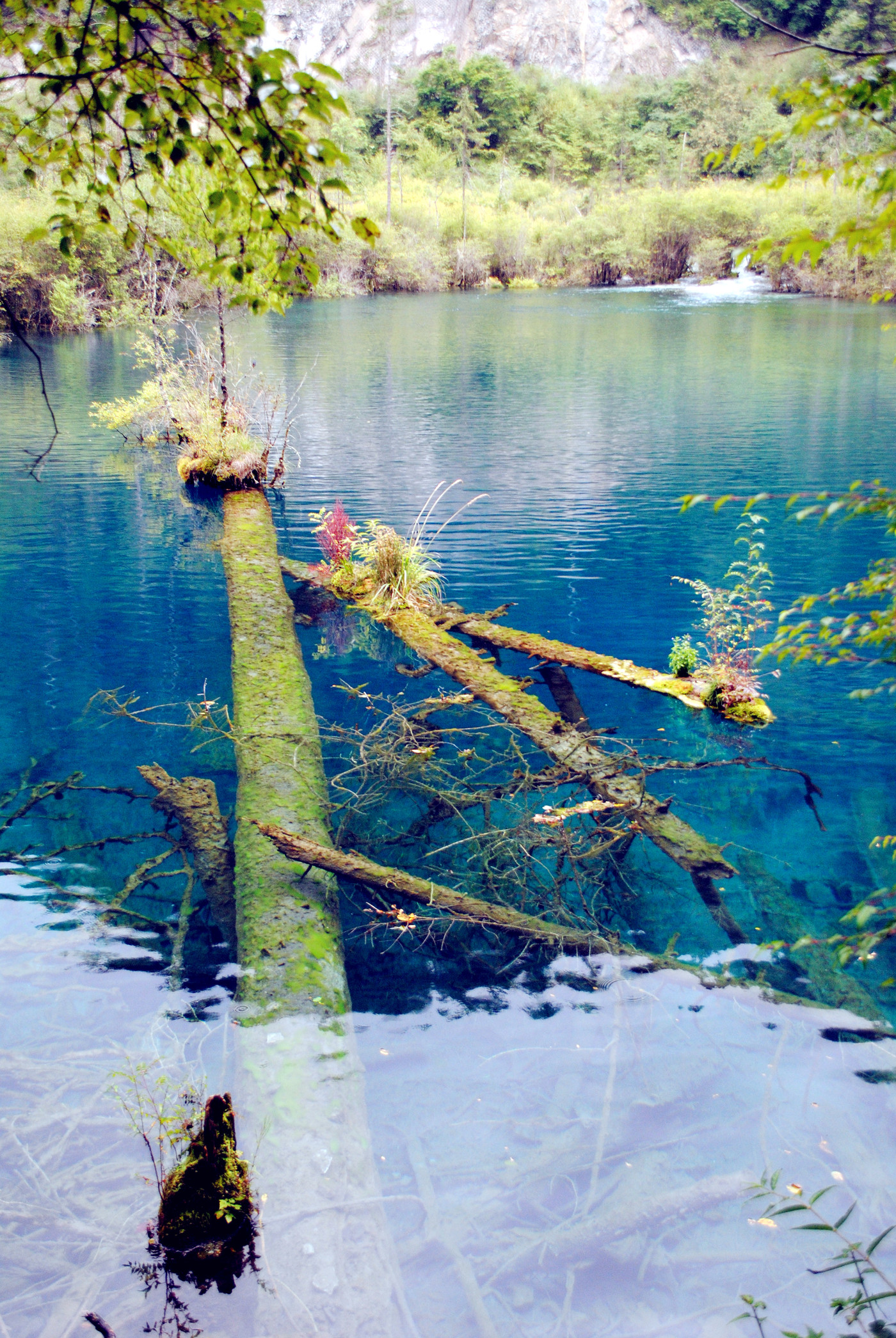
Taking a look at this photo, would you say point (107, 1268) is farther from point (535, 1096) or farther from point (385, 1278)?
point (535, 1096)

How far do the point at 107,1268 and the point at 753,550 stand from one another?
24.1ft

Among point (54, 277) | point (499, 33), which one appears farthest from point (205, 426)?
point (499, 33)

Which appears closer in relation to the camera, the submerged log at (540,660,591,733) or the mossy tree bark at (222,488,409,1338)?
the mossy tree bark at (222,488,409,1338)

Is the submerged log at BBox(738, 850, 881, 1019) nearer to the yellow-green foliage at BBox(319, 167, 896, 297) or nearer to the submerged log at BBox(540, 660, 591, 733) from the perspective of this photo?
the submerged log at BBox(540, 660, 591, 733)

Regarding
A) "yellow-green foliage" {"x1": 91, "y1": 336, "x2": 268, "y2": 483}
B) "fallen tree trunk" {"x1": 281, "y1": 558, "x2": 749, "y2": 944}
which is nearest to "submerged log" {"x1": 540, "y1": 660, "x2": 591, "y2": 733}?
"fallen tree trunk" {"x1": 281, "y1": 558, "x2": 749, "y2": 944}

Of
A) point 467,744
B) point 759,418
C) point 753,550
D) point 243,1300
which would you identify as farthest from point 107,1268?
point 759,418

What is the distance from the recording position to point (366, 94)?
3932 inches

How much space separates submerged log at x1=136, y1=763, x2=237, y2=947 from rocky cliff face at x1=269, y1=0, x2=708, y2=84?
439 feet

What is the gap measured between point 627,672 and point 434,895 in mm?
4067

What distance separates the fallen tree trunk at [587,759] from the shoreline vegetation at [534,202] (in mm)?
3964

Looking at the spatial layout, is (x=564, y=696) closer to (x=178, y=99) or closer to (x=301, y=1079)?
(x=301, y=1079)

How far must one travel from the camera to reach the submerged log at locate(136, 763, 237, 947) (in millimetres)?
5207

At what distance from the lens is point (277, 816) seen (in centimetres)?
544

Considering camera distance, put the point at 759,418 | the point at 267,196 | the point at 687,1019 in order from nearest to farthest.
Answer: the point at 267,196
the point at 687,1019
the point at 759,418
